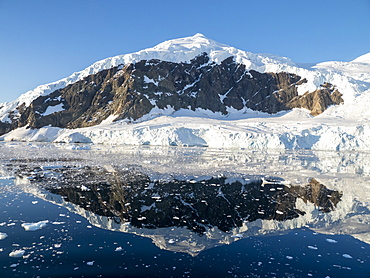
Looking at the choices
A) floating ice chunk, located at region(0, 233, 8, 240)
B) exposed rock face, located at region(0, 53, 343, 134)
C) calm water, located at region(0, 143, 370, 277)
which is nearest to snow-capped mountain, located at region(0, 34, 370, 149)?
exposed rock face, located at region(0, 53, 343, 134)

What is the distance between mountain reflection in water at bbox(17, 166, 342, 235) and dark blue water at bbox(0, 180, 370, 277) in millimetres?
1116

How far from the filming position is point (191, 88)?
86625 mm

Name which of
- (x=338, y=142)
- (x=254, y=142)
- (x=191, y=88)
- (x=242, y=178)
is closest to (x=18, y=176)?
(x=242, y=178)

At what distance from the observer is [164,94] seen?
81.2 metres

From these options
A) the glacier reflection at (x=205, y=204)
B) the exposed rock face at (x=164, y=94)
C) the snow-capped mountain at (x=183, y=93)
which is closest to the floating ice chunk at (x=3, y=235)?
the glacier reflection at (x=205, y=204)

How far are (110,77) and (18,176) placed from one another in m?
77.5

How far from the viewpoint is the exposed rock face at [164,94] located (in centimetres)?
7650

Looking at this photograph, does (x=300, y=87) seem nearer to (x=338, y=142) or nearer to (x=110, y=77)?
(x=338, y=142)

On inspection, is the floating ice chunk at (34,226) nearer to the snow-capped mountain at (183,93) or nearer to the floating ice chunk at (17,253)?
Result: the floating ice chunk at (17,253)

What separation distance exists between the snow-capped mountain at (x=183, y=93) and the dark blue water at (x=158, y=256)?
57.1 meters

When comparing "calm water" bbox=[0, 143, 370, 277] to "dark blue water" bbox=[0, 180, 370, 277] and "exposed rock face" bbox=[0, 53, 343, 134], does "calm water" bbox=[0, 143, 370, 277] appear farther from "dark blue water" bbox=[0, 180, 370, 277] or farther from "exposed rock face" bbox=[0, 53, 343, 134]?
"exposed rock face" bbox=[0, 53, 343, 134]

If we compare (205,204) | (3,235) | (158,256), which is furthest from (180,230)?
(3,235)

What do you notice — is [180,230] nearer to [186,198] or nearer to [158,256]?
[158,256]

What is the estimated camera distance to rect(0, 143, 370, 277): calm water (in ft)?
16.1
